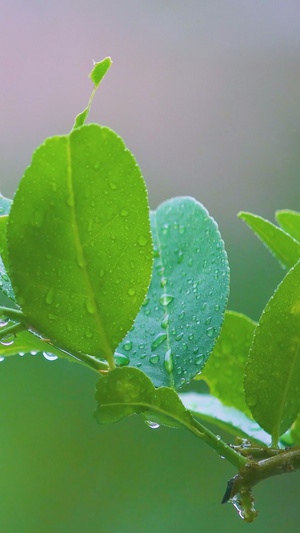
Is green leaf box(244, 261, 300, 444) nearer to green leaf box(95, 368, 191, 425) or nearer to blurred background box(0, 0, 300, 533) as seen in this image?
green leaf box(95, 368, 191, 425)

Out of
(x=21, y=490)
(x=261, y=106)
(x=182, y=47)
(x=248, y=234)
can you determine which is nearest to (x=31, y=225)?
(x=21, y=490)

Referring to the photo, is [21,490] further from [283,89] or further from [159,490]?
[283,89]

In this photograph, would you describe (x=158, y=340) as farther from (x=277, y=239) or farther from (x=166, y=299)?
(x=277, y=239)

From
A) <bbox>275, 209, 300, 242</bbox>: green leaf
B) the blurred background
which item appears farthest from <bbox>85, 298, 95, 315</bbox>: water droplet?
the blurred background

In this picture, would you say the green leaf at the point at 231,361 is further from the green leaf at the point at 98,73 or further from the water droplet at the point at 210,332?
the green leaf at the point at 98,73

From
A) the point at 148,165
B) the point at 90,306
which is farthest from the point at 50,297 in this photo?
the point at 148,165

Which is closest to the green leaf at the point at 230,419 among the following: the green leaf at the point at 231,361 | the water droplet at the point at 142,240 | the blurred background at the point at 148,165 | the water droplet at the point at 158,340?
the green leaf at the point at 231,361
